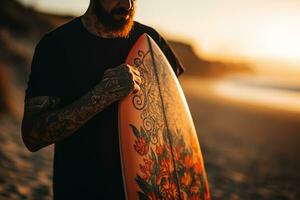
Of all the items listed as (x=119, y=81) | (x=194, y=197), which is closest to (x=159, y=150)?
(x=194, y=197)

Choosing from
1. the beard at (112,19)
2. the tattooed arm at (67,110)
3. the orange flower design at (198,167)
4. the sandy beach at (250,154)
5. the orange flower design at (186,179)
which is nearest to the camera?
the tattooed arm at (67,110)

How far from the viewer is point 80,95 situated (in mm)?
1522

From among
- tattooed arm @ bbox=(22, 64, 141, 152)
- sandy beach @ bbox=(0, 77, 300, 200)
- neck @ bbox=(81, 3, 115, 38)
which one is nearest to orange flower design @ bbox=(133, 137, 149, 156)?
tattooed arm @ bbox=(22, 64, 141, 152)

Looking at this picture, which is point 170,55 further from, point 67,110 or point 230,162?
point 230,162

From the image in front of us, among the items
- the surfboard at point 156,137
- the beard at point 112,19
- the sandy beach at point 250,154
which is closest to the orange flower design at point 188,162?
the surfboard at point 156,137

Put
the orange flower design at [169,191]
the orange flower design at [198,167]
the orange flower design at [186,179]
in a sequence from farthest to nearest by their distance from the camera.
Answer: the orange flower design at [198,167], the orange flower design at [186,179], the orange flower design at [169,191]

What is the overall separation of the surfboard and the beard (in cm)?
18

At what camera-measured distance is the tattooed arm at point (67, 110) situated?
1426mm

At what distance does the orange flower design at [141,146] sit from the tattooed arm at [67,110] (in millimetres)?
273

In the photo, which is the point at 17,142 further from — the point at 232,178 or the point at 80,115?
the point at 80,115

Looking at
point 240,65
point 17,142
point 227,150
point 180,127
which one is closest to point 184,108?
point 180,127

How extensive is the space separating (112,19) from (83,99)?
1.29 ft

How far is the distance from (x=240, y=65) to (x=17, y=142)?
459 ft

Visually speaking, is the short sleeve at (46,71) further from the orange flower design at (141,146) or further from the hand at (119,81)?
the orange flower design at (141,146)
